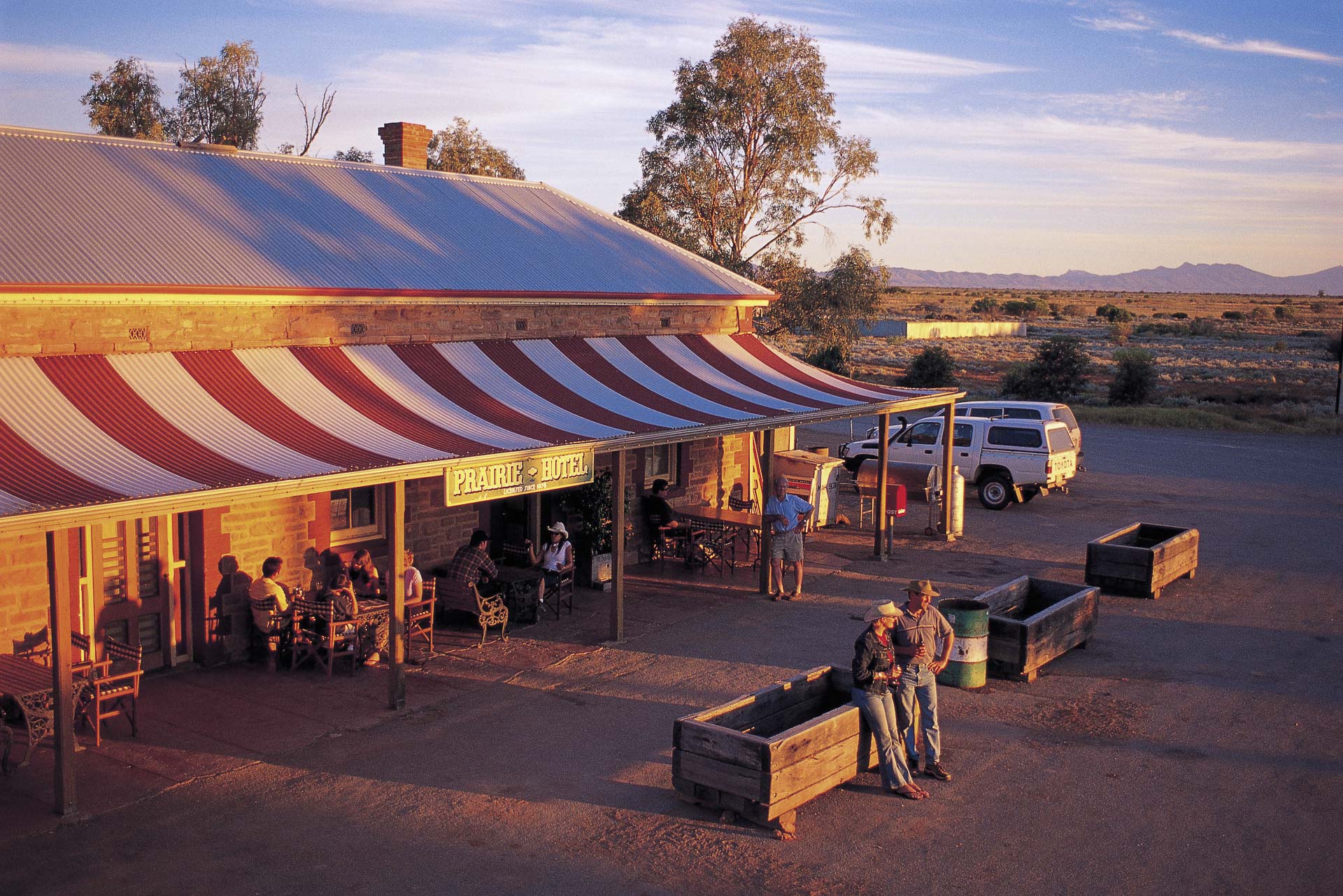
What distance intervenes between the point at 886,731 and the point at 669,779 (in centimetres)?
172

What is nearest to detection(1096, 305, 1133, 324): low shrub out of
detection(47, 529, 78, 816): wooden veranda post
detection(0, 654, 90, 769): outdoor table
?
detection(0, 654, 90, 769): outdoor table

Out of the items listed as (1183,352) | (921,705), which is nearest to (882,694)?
(921,705)

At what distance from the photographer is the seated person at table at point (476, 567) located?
39.7 feet

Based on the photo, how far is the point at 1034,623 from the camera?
11.2 meters

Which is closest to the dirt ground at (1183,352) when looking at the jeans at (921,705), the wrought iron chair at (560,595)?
the wrought iron chair at (560,595)

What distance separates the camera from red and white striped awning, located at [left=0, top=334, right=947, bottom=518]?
793 cm

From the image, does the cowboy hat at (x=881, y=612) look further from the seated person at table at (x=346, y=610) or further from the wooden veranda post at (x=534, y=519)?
the wooden veranda post at (x=534, y=519)

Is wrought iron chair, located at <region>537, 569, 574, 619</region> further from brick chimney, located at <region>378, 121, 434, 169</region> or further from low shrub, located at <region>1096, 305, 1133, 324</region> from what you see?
low shrub, located at <region>1096, 305, 1133, 324</region>

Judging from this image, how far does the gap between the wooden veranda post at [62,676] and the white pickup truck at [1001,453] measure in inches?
632

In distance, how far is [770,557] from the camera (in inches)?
567

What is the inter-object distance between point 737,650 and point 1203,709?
15.1 ft

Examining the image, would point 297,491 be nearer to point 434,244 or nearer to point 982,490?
point 434,244

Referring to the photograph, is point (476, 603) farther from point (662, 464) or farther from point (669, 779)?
point (662, 464)

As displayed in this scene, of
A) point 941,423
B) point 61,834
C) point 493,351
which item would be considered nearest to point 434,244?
point 493,351
